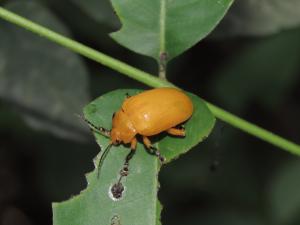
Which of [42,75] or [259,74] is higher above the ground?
[42,75]

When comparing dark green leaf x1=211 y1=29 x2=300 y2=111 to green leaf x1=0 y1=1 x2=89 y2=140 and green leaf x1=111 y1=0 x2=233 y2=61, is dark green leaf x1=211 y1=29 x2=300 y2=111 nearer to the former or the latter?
green leaf x1=0 y1=1 x2=89 y2=140

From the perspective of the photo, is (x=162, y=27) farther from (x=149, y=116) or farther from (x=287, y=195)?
(x=287, y=195)

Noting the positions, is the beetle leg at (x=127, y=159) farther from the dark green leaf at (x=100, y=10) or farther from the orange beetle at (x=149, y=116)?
the dark green leaf at (x=100, y=10)

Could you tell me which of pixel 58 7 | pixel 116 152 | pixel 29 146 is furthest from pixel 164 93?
pixel 29 146

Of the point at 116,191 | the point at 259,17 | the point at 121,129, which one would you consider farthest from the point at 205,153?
the point at 116,191

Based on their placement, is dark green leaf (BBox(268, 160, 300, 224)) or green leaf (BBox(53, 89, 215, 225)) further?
dark green leaf (BBox(268, 160, 300, 224))

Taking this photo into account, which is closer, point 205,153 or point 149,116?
point 149,116

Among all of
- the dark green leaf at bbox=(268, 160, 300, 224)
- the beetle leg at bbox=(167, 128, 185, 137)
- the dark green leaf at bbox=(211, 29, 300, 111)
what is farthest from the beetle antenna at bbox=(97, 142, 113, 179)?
the dark green leaf at bbox=(211, 29, 300, 111)
